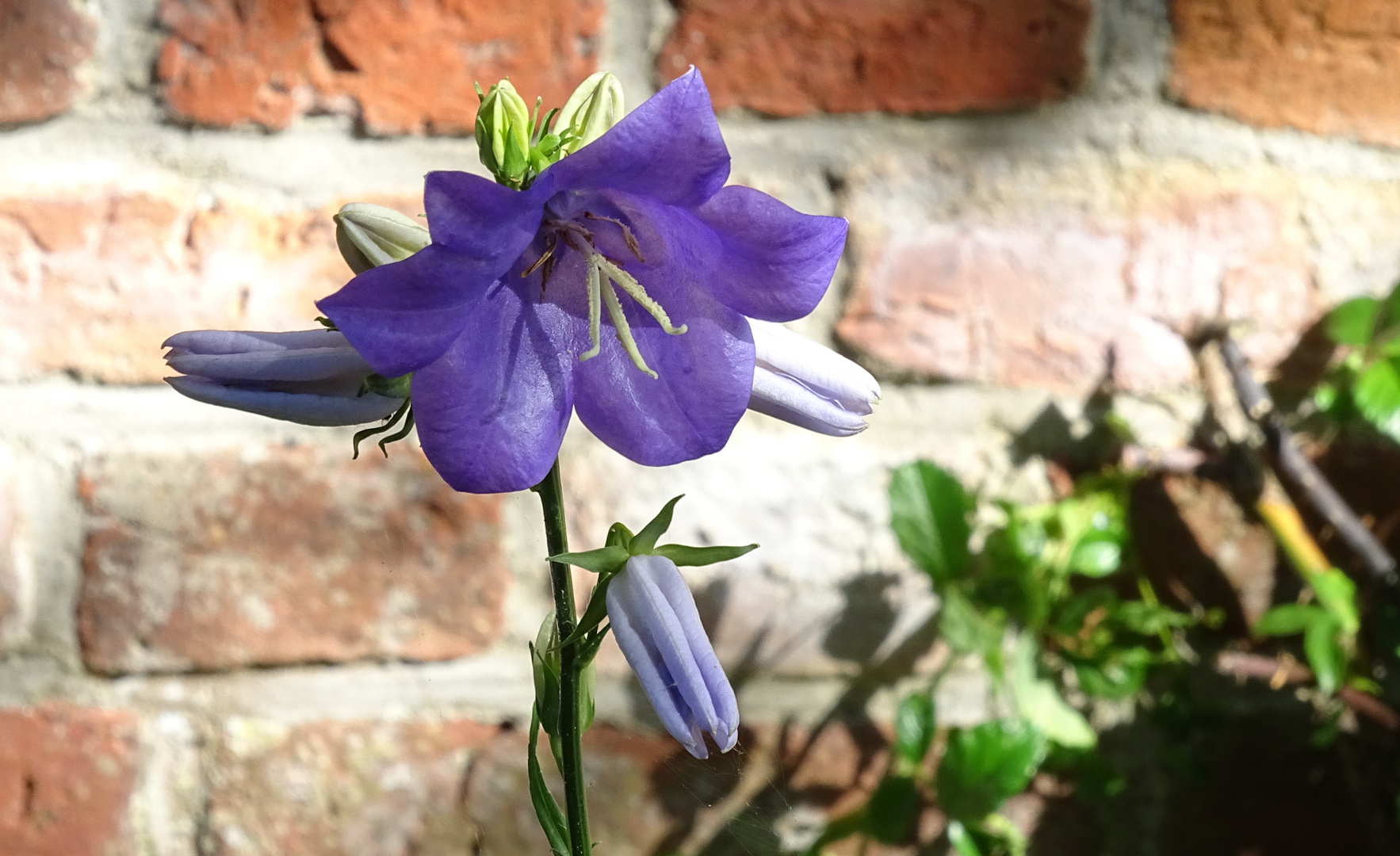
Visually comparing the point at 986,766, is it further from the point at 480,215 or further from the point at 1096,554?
the point at 480,215

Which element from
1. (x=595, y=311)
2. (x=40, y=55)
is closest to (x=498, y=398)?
(x=595, y=311)

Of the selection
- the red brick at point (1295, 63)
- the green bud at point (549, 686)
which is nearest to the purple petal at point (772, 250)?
the green bud at point (549, 686)

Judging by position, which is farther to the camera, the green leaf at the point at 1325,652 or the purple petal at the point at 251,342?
the green leaf at the point at 1325,652

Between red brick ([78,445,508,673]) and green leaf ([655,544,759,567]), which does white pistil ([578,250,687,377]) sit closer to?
green leaf ([655,544,759,567])

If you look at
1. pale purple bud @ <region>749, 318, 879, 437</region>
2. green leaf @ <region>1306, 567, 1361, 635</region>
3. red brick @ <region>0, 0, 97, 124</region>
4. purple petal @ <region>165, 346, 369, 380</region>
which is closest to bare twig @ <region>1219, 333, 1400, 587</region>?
green leaf @ <region>1306, 567, 1361, 635</region>

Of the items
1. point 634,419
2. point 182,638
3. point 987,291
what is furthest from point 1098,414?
point 182,638

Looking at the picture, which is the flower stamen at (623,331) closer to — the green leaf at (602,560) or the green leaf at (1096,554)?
the green leaf at (602,560)

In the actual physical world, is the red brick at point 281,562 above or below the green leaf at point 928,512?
below
